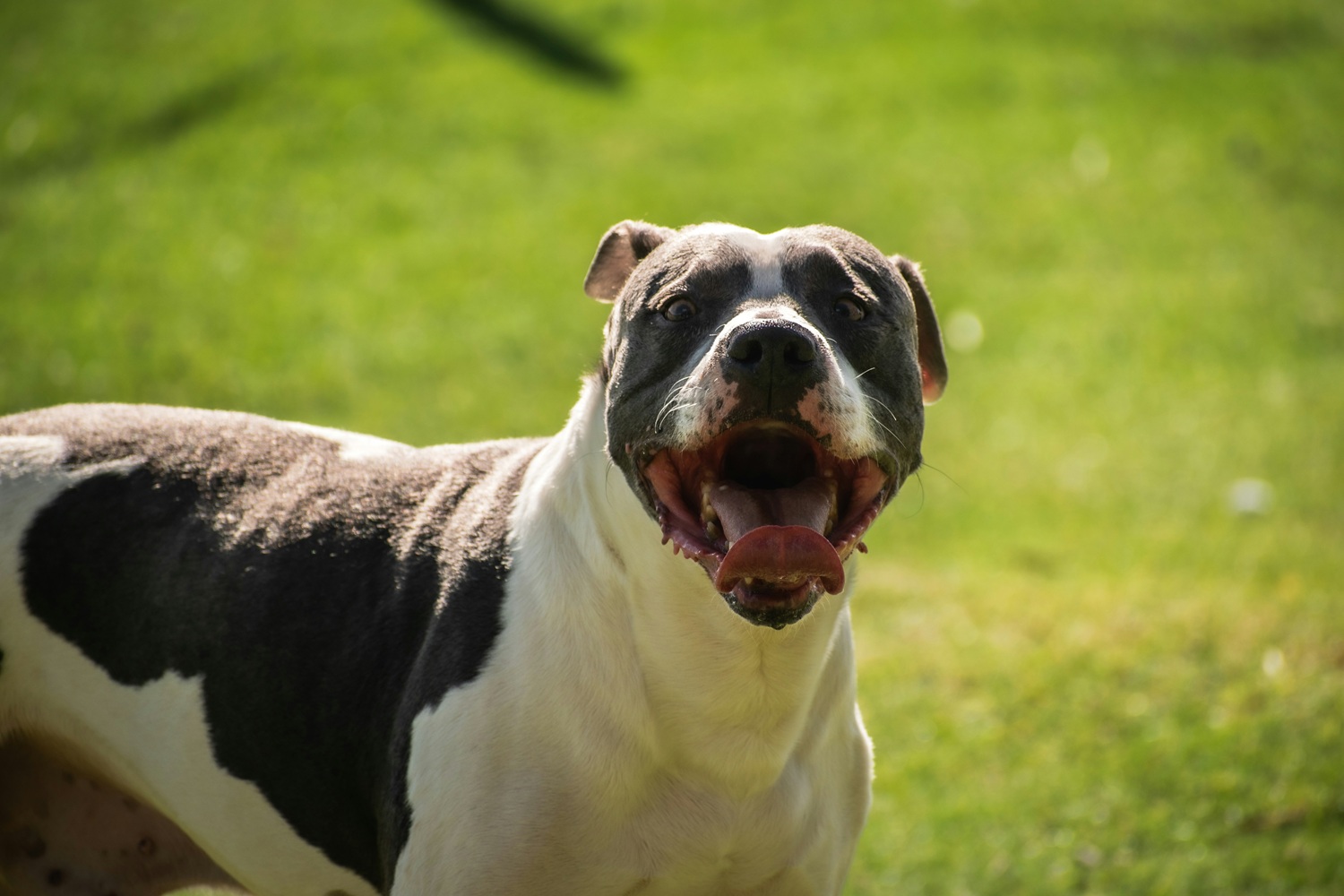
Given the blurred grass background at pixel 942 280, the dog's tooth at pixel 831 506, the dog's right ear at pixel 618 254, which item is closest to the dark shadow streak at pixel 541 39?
the blurred grass background at pixel 942 280

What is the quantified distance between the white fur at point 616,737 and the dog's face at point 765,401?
0.17m

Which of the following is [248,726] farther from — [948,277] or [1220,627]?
[948,277]

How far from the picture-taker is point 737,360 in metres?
2.76

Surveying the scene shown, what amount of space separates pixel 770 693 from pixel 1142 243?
10.5 metres

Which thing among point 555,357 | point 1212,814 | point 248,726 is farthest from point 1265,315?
point 248,726

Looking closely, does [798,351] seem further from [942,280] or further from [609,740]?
[942,280]

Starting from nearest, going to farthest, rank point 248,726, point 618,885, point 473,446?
point 618,885, point 248,726, point 473,446

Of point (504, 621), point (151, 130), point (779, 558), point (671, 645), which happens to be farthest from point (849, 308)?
point (151, 130)

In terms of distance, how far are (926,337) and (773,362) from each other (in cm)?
108

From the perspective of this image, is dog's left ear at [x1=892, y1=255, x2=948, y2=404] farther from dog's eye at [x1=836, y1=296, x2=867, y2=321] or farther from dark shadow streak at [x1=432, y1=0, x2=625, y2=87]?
dark shadow streak at [x1=432, y1=0, x2=625, y2=87]

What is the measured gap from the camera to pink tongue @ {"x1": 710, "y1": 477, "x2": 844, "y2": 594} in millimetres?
2729

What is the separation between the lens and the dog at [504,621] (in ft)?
9.62

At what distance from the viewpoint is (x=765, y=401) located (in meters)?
2.75

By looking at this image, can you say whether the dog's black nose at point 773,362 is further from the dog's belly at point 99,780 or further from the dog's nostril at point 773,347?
the dog's belly at point 99,780
